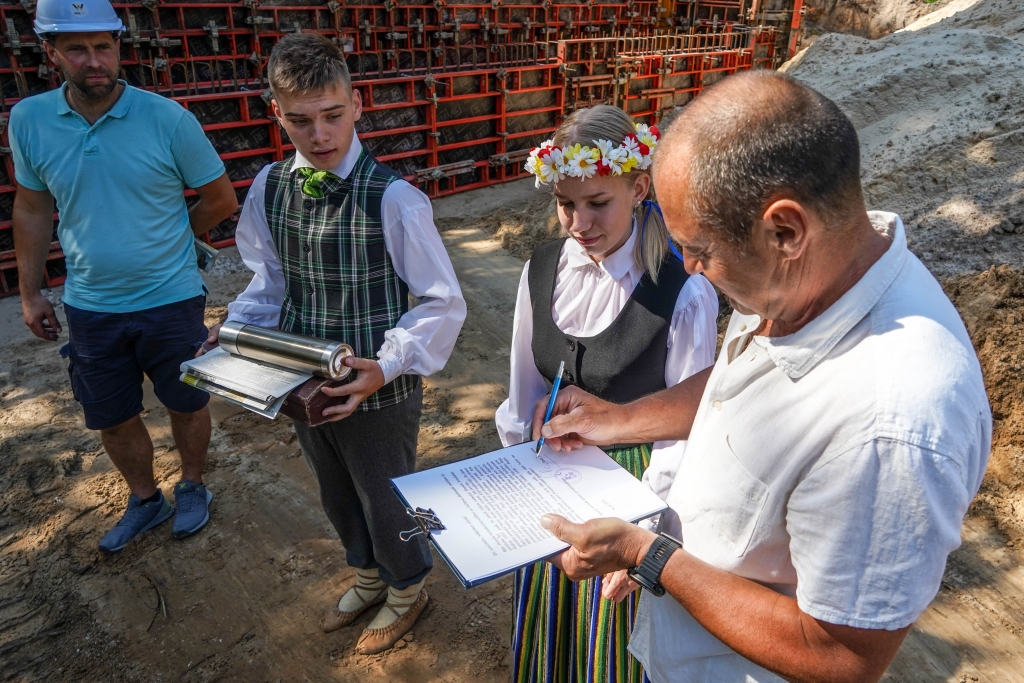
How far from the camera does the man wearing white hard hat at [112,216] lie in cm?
314

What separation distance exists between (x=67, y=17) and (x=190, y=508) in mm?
2433

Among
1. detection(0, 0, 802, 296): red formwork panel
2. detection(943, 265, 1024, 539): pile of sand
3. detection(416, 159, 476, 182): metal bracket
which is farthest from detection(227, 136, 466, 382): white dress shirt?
detection(416, 159, 476, 182): metal bracket

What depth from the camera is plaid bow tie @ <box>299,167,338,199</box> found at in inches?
96.2

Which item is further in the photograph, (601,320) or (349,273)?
(349,273)

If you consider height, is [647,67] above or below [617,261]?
above

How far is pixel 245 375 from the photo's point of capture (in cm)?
234

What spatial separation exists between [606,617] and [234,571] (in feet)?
7.51

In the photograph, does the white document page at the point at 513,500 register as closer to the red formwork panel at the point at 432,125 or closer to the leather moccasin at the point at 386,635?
the leather moccasin at the point at 386,635

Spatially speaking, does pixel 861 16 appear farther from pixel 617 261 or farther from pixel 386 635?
pixel 386 635

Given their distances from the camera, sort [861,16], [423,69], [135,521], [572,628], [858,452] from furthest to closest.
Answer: [861,16] < [423,69] < [135,521] < [572,628] < [858,452]

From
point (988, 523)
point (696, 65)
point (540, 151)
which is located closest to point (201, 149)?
point (540, 151)

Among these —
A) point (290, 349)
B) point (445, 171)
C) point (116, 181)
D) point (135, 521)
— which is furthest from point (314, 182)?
point (445, 171)

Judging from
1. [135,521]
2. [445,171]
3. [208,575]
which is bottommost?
[208,575]

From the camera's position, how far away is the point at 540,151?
92.1 inches
